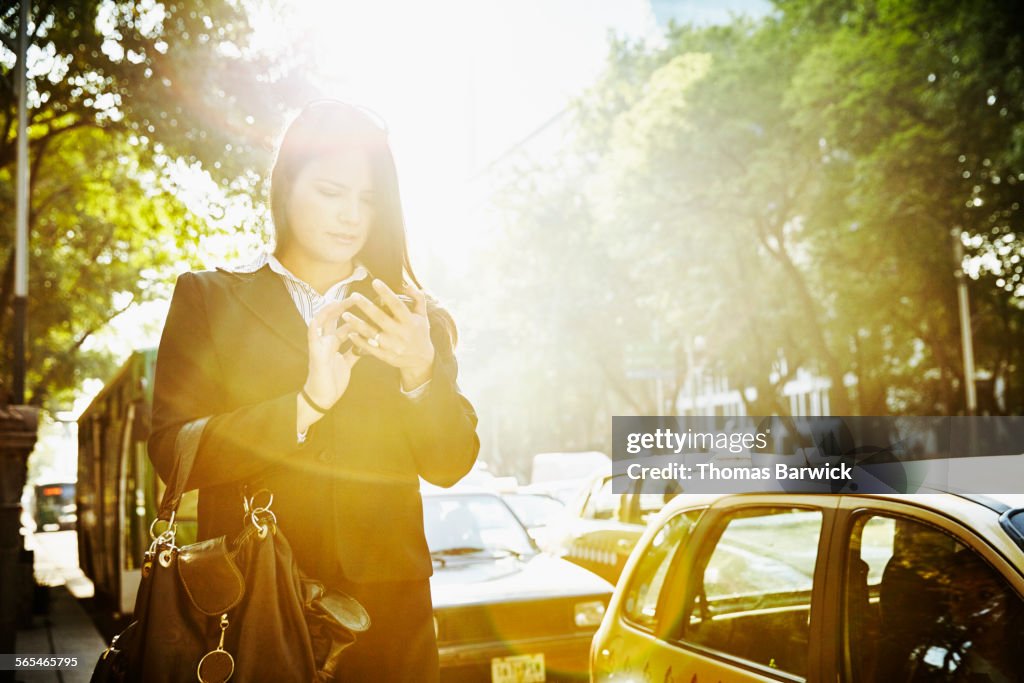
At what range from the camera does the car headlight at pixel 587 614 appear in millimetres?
5785

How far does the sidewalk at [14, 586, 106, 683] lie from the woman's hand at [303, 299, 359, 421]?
5.80 meters

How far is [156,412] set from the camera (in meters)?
1.73

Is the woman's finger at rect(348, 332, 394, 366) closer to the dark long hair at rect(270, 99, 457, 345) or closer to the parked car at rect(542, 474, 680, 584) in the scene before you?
the dark long hair at rect(270, 99, 457, 345)

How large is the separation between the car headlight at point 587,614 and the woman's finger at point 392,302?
446cm

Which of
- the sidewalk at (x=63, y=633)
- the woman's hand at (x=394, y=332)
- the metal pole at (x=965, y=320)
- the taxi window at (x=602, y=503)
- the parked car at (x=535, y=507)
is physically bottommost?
the sidewalk at (x=63, y=633)

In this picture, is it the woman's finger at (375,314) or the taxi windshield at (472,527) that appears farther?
the taxi windshield at (472,527)

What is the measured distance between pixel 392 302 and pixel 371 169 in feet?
1.34

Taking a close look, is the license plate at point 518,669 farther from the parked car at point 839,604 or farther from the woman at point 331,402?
the woman at point 331,402

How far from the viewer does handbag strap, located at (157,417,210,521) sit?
1645 millimetres

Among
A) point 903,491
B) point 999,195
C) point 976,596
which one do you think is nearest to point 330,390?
point 903,491

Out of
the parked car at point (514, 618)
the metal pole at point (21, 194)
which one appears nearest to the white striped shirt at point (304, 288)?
the parked car at point (514, 618)

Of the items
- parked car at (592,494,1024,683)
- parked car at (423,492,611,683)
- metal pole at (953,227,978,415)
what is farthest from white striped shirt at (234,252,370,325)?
metal pole at (953,227,978,415)

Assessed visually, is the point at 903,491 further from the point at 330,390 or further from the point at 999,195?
the point at 999,195

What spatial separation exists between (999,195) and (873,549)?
15560mm
